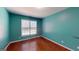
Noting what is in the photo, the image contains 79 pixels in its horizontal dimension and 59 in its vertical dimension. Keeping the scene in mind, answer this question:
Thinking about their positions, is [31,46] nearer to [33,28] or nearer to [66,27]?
[33,28]

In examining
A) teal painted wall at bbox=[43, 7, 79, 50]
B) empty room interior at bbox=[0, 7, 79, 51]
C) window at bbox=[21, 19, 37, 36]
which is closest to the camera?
empty room interior at bbox=[0, 7, 79, 51]

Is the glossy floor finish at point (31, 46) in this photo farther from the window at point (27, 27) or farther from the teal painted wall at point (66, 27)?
the teal painted wall at point (66, 27)

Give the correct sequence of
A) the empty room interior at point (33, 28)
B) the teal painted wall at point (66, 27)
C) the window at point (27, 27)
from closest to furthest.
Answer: the empty room interior at point (33, 28)
the window at point (27, 27)
the teal painted wall at point (66, 27)

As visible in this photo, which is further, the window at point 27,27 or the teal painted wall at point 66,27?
the teal painted wall at point 66,27

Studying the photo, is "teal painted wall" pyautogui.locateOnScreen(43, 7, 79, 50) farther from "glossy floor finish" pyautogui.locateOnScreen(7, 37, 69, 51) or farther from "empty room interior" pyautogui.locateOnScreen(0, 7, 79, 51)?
"glossy floor finish" pyautogui.locateOnScreen(7, 37, 69, 51)

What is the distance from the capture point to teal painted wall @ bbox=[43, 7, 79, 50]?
5.69 feet

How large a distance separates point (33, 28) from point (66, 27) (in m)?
1.18

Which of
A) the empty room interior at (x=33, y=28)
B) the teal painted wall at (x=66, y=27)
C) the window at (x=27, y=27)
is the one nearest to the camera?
the empty room interior at (x=33, y=28)

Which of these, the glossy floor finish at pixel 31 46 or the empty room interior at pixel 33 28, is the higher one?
the empty room interior at pixel 33 28

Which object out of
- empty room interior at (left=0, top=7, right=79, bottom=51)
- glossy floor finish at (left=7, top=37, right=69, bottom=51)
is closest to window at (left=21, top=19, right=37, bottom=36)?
empty room interior at (left=0, top=7, right=79, bottom=51)

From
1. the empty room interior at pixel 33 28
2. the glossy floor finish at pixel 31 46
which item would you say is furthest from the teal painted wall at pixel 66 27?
the glossy floor finish at pixel 31 46

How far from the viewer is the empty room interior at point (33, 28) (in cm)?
123

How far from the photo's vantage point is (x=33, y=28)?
1591 millimetres
